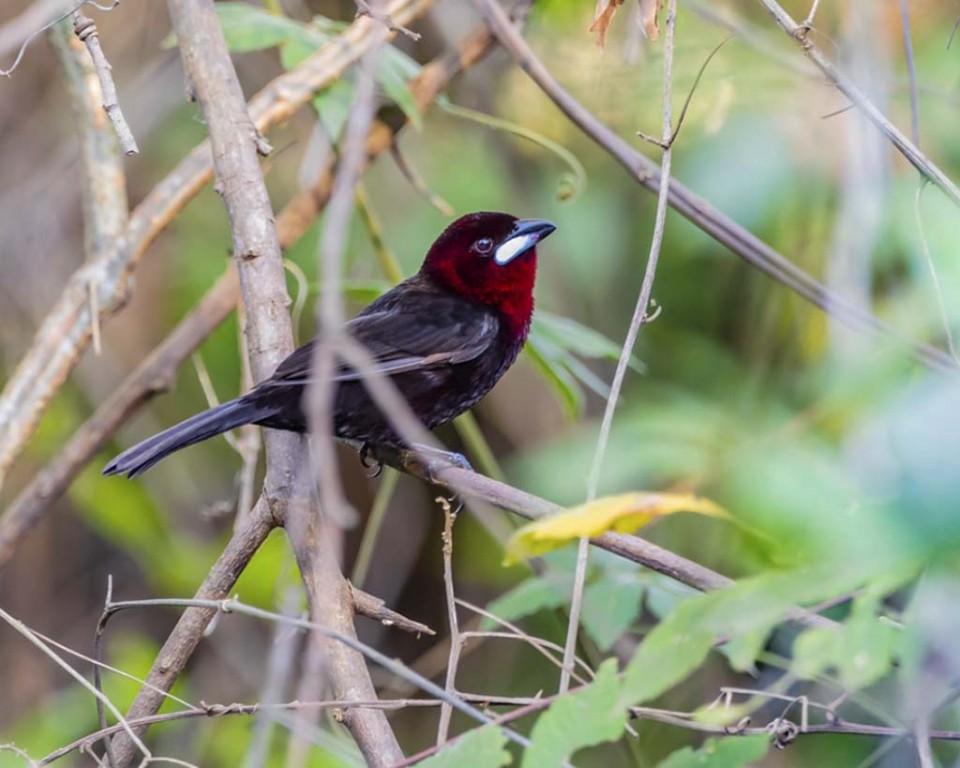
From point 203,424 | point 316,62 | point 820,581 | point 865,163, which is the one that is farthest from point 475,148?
point 820,581

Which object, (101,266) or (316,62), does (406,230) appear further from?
(101,266)

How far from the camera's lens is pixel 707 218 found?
3.18 meters

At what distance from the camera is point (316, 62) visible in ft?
11.5

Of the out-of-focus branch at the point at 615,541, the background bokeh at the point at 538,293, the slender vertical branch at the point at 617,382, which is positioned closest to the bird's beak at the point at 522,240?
the background bokeh at the point at 538,293

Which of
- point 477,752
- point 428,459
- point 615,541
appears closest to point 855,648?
point 477,752

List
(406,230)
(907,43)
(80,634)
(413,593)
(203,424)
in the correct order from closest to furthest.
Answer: (907,43) < (203,424) < (406,230) < (80,634) < (413,593)

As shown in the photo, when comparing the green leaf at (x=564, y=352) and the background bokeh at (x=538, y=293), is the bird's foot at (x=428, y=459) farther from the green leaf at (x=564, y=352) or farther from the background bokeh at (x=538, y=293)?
the green leaf at (x=564, y=352)

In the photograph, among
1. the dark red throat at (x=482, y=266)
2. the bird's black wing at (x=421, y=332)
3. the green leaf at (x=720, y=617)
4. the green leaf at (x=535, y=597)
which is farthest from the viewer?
the dark red throat at (x=482, y=266)

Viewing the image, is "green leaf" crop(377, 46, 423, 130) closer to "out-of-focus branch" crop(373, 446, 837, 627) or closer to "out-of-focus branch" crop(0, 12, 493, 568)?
"out-of-focus branch" crop(0, 12, 493, 568)

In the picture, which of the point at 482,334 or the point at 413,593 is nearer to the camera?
the point at 482,334

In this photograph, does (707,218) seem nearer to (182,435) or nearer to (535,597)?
(535,597)

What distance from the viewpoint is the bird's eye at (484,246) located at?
374cm

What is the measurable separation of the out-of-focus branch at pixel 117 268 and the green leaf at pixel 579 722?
82.6 inches

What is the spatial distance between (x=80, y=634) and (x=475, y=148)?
2.87 metres
